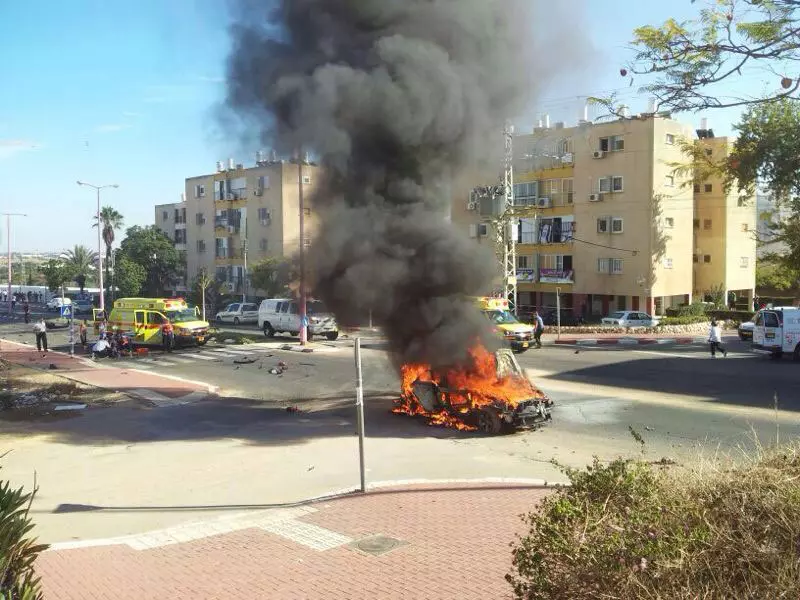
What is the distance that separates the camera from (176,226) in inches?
2267

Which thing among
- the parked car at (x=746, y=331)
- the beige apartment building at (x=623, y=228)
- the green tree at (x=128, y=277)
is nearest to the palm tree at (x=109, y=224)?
the green tree at (x=128, y=277)

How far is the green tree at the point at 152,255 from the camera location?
167 feet

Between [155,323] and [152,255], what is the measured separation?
2745 centimetres

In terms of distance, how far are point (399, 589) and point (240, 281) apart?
142 feet

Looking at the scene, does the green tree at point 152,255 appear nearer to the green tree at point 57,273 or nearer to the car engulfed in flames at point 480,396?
the green tree at point 57,273

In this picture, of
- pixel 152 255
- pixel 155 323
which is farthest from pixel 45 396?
pixel 152 255

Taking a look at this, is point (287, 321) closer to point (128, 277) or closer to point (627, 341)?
point (627, 341)

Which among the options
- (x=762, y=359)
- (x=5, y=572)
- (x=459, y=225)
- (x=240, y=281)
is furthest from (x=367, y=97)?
(x=240, y=281)

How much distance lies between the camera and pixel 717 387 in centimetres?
1534

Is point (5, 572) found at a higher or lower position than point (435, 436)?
higher

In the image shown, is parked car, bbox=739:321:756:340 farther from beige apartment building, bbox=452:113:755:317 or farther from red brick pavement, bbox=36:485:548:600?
red brick pavement, bbox=36:485:548:600

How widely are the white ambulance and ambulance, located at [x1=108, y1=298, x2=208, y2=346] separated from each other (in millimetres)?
19841

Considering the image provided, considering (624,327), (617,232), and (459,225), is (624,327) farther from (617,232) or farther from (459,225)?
(459,225)

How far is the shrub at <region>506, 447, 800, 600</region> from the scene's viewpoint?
3.40m
